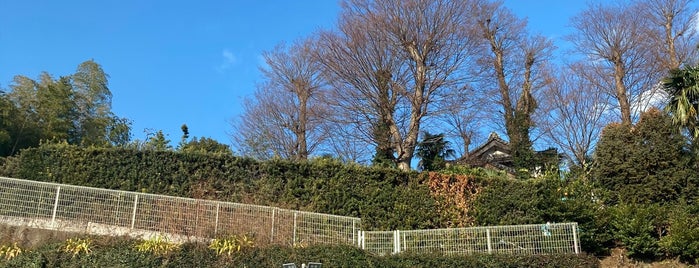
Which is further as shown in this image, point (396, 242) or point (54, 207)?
point (396, 242)

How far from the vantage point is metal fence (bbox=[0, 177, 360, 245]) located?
12.5m

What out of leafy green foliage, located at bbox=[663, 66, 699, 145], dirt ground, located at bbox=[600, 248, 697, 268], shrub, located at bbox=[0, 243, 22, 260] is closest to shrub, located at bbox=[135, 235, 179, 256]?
shrub, located at bbox=[0, 243, 22, 260]

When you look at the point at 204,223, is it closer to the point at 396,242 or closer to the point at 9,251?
the point at 9,251

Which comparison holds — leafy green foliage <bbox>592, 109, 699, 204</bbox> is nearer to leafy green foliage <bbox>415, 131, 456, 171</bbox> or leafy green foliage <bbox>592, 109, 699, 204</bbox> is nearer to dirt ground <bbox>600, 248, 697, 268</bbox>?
dirt ground <bbox>600, 248, 697, 268</bbox>

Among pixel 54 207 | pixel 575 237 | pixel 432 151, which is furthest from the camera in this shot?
pixel 432 151

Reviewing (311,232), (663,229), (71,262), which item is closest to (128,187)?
(71,262)

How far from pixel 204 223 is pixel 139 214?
4.77 feet

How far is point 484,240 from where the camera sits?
41.6 ft

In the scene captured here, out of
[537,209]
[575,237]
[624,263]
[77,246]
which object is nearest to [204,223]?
[77,246]

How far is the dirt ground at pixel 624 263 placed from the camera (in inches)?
523

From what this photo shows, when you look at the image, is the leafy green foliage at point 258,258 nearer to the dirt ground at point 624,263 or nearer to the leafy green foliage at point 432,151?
the dirt ground at point 624,263

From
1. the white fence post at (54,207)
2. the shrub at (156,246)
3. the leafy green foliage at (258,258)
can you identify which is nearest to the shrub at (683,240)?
the leafy green foliage at (258,258)

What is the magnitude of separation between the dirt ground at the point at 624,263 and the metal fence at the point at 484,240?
2367mm

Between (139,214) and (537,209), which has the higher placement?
(537,209)
